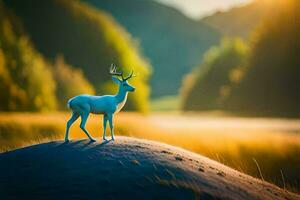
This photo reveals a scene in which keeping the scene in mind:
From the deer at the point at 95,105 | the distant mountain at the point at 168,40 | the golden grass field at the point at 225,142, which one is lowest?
the golden grass field at the point at 225,142

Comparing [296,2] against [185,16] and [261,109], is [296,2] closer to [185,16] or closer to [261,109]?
[261,109]

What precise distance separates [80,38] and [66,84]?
8577 mm

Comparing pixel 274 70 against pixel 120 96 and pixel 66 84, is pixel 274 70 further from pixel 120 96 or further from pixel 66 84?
pixel 120 96

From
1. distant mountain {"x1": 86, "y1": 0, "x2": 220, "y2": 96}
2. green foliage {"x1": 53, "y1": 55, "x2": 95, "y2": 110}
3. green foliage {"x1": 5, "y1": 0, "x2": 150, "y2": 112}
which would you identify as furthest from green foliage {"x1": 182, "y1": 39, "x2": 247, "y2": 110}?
distant mountain {"x1": 86, "y1": 0, "x2": 220, "y2": 96}

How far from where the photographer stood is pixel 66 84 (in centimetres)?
3941

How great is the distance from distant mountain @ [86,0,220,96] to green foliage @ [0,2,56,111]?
76665 mm

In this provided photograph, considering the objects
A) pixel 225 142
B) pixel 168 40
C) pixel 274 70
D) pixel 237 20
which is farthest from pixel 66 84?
pixel 168 40

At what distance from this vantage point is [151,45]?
4783 inches

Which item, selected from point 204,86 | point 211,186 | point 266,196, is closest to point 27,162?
point 211,186

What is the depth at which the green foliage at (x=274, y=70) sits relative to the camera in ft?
147

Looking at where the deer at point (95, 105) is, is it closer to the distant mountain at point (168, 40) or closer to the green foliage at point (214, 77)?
the green foliage at point (214, 77)

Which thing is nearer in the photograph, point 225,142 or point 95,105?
point 95,105

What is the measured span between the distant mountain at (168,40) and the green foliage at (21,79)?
76.7m

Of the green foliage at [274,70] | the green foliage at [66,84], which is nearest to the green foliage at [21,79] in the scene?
the green foliage at [66,84]
